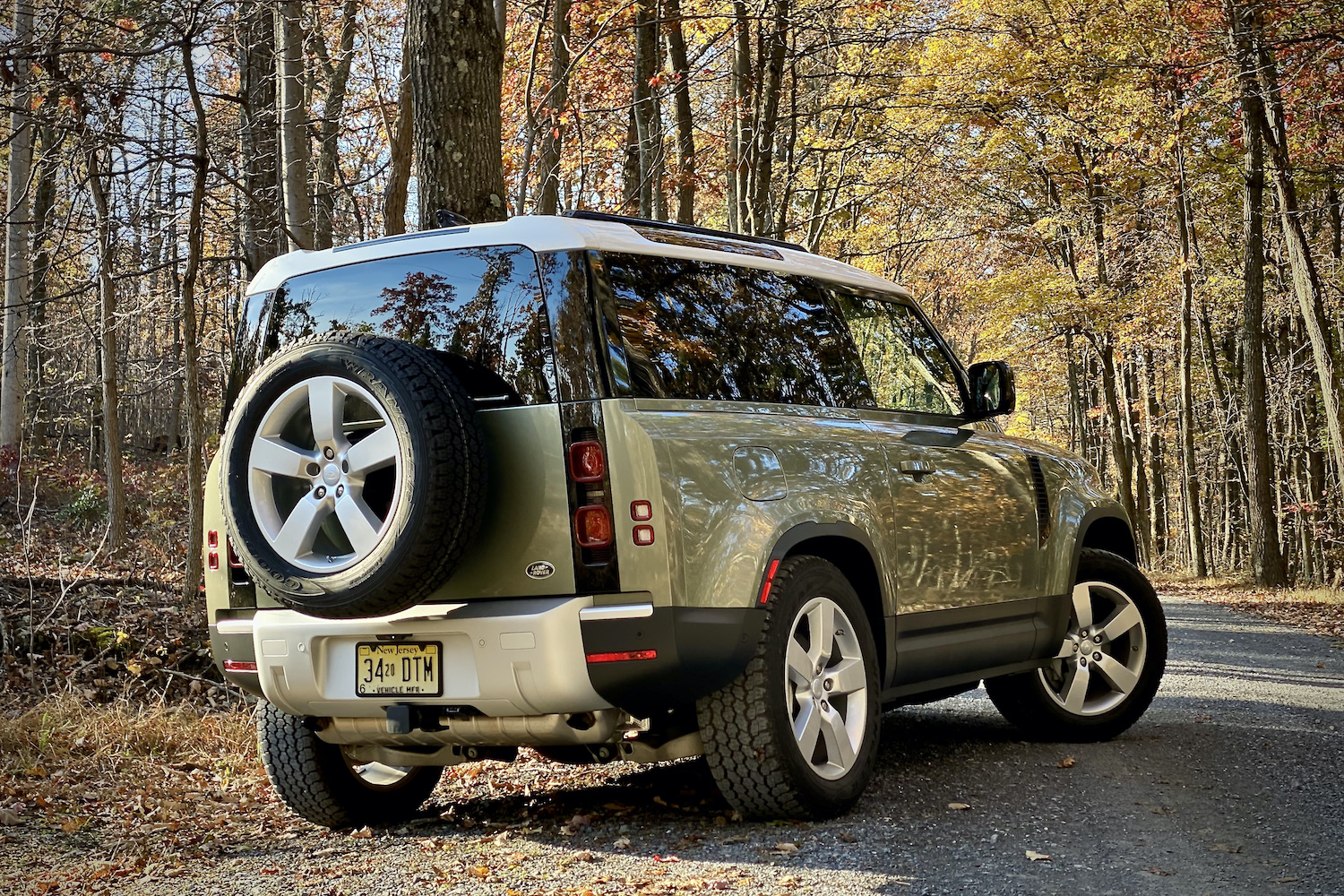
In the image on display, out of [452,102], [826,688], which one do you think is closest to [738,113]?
[452,102]

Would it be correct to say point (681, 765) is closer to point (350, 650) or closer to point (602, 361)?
point (350, 650)

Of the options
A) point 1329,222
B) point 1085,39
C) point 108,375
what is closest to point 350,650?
point 108,375

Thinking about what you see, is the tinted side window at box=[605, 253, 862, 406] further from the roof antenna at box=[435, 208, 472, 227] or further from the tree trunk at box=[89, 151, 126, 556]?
the tree trunk at box=[89, 151, 126, 556]

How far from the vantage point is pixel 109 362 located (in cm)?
1171

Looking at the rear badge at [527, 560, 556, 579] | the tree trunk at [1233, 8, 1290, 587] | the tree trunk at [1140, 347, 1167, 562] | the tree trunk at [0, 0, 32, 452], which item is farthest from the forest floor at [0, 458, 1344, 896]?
the tree trunk at [1140, 347, 1167, 562]

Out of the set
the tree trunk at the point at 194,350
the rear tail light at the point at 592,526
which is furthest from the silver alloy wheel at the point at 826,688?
the tree trunk at the point at 194,350

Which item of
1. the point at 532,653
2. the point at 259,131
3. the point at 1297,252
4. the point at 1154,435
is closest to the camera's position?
the point at 532,653

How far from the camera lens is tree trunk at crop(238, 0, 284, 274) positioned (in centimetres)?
1245

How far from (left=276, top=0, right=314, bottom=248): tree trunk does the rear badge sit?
7.69 meters

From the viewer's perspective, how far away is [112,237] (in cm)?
1264

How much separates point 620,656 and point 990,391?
287 cm

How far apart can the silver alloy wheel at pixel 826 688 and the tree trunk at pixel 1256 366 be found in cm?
1568

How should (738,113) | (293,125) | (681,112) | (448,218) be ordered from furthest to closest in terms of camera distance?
1. (738,113)
2. (681,112)
3. (293,125)
4. (448,218)

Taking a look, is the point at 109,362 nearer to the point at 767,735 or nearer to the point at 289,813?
the point at 289,813
